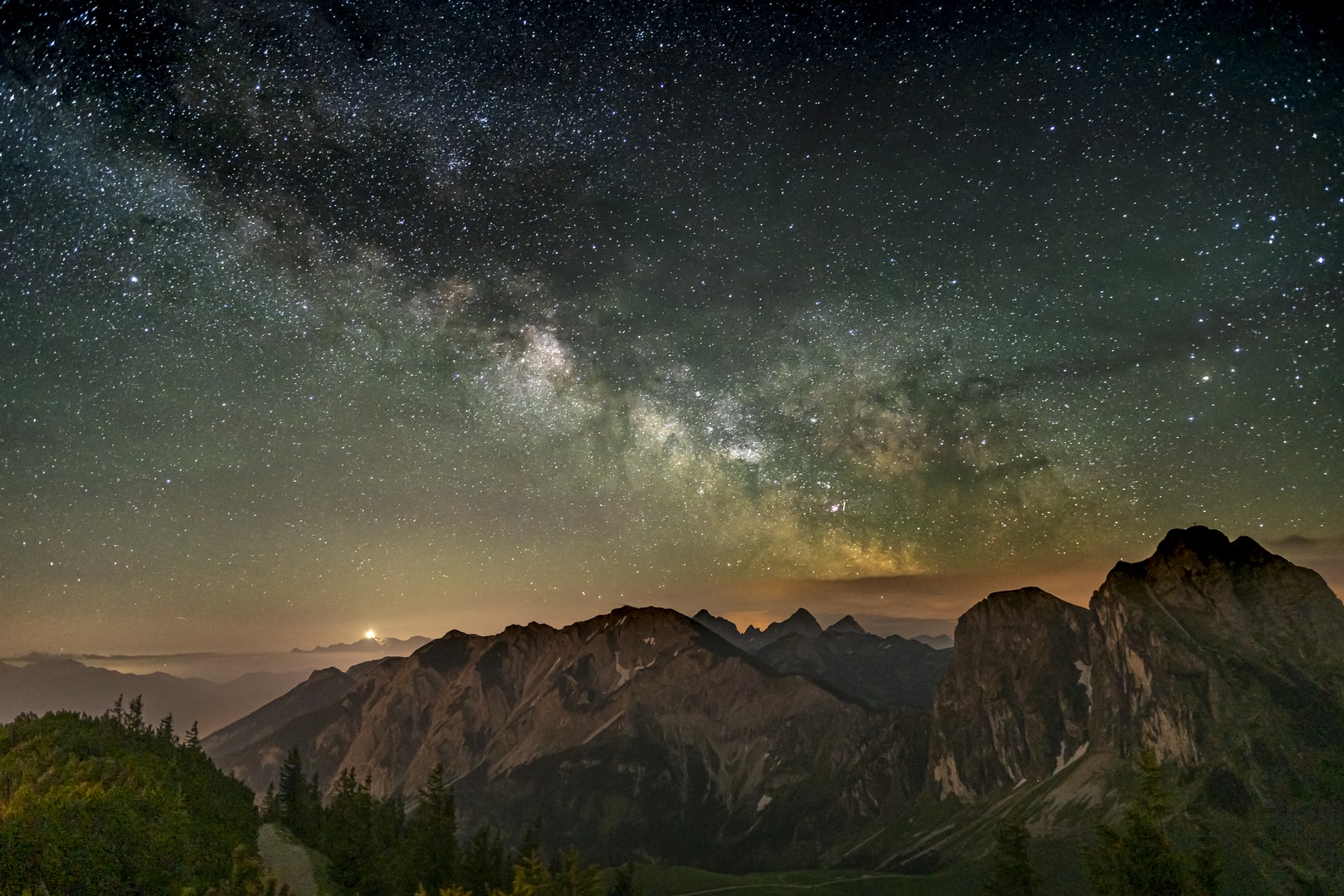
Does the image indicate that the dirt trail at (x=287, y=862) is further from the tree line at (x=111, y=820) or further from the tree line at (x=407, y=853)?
the tree line at (x=407, y=853)

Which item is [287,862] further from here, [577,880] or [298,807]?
[577,880]

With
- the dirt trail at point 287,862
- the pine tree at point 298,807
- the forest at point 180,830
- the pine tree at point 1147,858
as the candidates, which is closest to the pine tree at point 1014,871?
the pine tree at point 1147,858

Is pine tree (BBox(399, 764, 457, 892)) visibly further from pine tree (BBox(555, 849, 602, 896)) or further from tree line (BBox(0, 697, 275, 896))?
pine tree (BBox(555, 849, 602, 896))

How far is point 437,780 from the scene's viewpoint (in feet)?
479

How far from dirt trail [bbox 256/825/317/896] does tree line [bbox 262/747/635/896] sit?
11.9ft

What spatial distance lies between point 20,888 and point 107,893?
10047 millimetres

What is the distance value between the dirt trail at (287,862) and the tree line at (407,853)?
11.9 feet

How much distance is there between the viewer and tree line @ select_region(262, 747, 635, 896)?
89438 mm

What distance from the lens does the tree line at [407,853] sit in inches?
3521

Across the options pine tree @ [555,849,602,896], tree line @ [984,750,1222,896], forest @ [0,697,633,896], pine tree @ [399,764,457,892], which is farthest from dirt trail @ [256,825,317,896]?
tree line @ [984,750,1222,896]

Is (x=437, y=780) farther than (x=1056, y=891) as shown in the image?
No

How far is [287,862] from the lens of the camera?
107 m

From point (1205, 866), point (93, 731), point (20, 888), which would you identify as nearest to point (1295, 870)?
point (1205, 866)

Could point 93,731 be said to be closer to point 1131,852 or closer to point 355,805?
point 355,805
